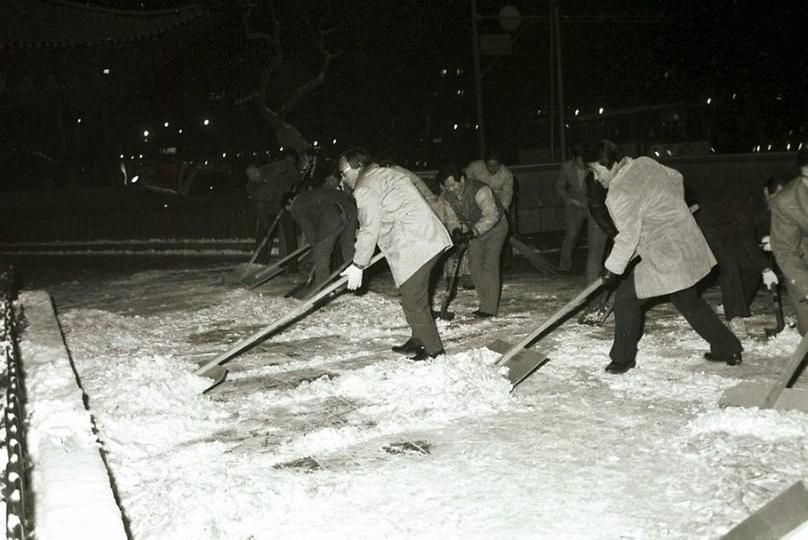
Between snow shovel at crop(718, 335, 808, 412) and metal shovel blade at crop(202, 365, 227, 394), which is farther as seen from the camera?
metal shovel blade at crop(202, 365, 227, 394)

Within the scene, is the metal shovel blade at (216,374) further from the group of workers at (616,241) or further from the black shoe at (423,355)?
the black shoe at (423,355)

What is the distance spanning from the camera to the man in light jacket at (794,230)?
480 centimetres

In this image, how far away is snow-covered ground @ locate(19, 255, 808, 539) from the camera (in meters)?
3.55

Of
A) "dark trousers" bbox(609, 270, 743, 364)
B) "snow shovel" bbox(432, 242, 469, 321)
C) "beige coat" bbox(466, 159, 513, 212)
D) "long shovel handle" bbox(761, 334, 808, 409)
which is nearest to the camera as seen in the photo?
"long shovel handle" bbox(761, 334, 808, 409)

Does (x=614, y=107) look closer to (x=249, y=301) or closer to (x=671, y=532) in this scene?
(x=249, y=301)

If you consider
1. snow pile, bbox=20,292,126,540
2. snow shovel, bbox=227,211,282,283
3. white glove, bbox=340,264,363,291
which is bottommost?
snow pile, bbox=20,292,126,540

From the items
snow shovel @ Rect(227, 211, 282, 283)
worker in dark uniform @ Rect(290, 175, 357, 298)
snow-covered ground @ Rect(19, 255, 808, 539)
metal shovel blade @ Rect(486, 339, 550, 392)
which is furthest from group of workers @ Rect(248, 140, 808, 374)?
snow shovel @ Rect(227, 211, 282, 283)

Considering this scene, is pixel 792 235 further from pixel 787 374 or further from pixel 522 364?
pixel 522 364

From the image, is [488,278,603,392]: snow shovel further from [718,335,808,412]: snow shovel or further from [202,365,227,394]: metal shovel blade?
[202,365,227,394]: metal shovel blade

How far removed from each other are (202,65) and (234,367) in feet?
44.7

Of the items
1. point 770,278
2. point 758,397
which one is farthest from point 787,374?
point 770,278

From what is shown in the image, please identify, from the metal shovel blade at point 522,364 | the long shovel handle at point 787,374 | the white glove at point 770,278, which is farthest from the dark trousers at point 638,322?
the long shovel handle at point 787,374

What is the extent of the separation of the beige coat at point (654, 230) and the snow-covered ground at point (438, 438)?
683mm

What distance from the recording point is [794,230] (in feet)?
16.1
